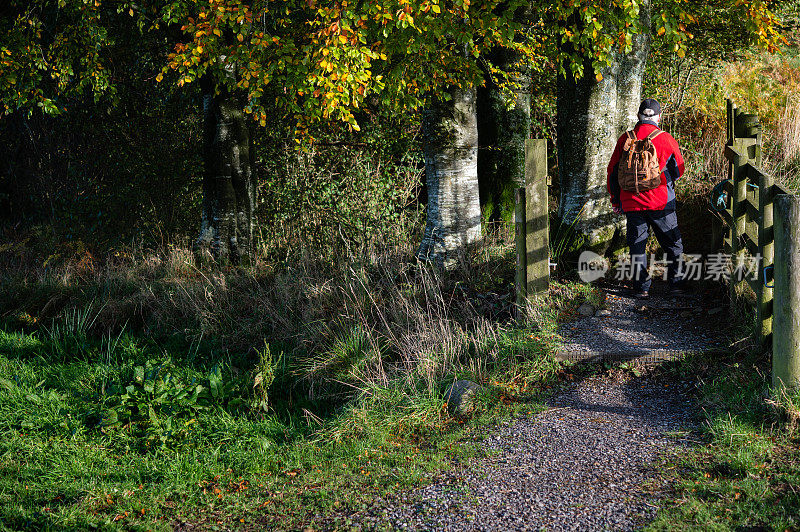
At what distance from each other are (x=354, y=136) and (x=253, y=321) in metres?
3.59

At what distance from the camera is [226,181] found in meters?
9.50

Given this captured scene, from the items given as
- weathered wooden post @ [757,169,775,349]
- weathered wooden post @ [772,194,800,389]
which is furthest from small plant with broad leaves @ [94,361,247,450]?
weathered wooden post @ [757,169,775,349]

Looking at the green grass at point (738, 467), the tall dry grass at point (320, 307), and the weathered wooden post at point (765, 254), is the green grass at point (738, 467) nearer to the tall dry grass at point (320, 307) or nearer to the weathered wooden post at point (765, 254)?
the weathered wooden post at point (765, 254)

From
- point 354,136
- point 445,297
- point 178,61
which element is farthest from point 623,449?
point 354,136

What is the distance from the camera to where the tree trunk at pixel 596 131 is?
768cm

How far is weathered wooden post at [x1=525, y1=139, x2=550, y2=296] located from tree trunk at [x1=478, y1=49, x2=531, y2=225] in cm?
276

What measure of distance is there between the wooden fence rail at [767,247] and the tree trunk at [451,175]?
8.82 feet

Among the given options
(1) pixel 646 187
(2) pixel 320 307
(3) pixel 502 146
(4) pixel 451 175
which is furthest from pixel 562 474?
(3) pixel 502 146

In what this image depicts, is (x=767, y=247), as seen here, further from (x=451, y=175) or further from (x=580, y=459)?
(x=451, y=175)

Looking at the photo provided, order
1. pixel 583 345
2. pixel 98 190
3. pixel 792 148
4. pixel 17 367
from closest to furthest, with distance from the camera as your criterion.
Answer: pixel 583 345 < pixel 17 367 < pixel 792 148 < pixel 98 190

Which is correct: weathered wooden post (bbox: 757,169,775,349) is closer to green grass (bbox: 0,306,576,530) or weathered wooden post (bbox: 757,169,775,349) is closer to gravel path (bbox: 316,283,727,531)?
gravel path (bbox: 316,283,727,531)

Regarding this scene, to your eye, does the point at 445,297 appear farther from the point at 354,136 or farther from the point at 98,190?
the point at 98,190

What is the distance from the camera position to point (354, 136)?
10.3 meters

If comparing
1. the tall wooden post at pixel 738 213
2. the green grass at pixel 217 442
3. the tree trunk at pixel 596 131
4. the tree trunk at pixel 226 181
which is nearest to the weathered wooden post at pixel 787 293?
the tall wooden post at pixel 738 213
